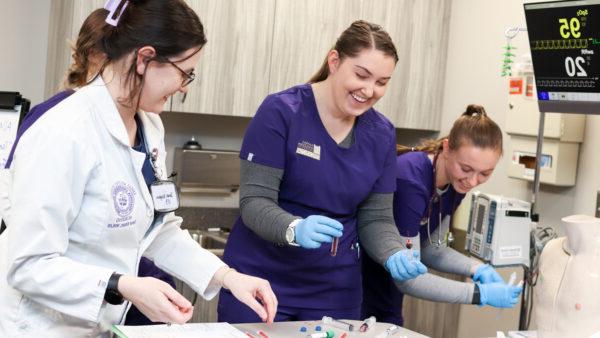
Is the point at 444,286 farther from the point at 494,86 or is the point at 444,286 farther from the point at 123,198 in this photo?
the point at 494,86

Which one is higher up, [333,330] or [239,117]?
[239,117]

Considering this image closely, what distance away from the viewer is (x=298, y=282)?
217cm

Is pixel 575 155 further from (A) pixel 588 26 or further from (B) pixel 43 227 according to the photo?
(B) pixel 43 227

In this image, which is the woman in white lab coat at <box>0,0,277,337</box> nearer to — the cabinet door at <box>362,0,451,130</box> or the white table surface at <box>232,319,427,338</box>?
the white table surface at <box>232,319,427,338</box>

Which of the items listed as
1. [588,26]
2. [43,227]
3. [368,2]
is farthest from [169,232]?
[368,2]

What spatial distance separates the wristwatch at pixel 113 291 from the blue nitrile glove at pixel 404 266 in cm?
89

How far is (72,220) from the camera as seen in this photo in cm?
144

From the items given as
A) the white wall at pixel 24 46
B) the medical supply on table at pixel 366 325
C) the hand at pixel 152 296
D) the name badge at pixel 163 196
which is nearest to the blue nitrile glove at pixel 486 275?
the medical supply on table at pixel 366 325

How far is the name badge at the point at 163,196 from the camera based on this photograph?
162 cm

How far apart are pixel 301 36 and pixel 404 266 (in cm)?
172

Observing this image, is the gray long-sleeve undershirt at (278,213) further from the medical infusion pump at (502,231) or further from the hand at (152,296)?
the hand at (152,296)

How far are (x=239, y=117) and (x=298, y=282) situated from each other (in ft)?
5.64

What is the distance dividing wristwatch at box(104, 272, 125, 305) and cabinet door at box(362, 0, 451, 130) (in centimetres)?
252

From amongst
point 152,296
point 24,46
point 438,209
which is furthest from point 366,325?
point 24,46
